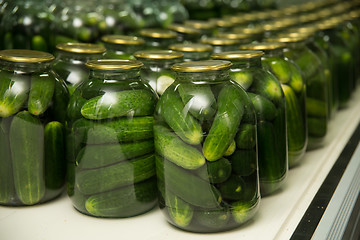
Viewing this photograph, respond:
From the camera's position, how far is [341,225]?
0.90 m

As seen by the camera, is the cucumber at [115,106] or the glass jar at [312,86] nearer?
the cucumber at [115,106]

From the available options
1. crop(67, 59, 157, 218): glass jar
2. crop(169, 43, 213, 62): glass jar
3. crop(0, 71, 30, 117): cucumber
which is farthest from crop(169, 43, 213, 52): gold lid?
crop(0, 71, 30, 117): cucumber

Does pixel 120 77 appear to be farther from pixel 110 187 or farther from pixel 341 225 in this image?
pixel 341 225

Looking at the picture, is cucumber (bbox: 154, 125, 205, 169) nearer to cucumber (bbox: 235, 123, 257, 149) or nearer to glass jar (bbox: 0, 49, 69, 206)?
cucumber (bbox: 235, 123, 257, 149)

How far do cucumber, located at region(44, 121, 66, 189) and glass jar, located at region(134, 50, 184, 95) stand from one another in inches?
7.6

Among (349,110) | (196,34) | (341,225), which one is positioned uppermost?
(196,34)

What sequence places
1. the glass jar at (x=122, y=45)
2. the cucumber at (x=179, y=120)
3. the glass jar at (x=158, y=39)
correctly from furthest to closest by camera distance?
the glass jar at (x=158, y=39)
the glass jar at (x=122, y=45)
the cucumber at (x=179, y=120)

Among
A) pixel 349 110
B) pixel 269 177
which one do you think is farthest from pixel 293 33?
pixel 269 177

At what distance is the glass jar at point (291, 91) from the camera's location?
1.10m

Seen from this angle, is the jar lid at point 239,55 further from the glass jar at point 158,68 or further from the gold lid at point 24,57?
the gold lid at point 24,57

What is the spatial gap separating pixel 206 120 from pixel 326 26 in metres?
0.99

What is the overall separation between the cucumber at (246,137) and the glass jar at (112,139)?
0.50 ft

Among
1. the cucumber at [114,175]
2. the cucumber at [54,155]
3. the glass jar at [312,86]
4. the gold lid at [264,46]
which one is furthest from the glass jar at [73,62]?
the glass jar at [312,86]

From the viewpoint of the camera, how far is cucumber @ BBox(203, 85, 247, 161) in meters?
0.81
